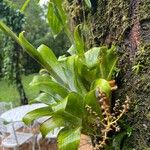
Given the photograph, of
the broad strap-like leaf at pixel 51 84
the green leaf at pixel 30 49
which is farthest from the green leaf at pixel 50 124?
the green leaf at pixel 30 49

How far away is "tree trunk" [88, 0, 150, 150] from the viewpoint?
200 cm

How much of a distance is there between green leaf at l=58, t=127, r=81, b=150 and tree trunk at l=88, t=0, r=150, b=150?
260 millimetres

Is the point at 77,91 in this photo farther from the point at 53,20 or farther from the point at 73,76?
the point at 53,20

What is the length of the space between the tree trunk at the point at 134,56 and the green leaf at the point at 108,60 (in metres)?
0.03

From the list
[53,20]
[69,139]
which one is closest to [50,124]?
[69,139]

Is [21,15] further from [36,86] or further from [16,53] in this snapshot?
[36,86]

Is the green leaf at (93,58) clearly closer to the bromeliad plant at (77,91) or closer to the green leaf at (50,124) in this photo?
the bromeliad plant at (77,91)

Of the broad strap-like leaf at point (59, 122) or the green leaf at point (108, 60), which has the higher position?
the green leaf at point (108, 60)

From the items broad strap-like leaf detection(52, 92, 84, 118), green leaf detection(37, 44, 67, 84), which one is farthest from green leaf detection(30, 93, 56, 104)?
broad strap-like leaf detection(52, 92, 84, 118)

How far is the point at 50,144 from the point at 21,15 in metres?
2.45

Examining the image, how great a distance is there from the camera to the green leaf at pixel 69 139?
2.16 m

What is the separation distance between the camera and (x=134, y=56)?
6.82 ft

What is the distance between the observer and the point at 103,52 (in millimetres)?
2227

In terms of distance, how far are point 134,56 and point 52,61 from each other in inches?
22.3
